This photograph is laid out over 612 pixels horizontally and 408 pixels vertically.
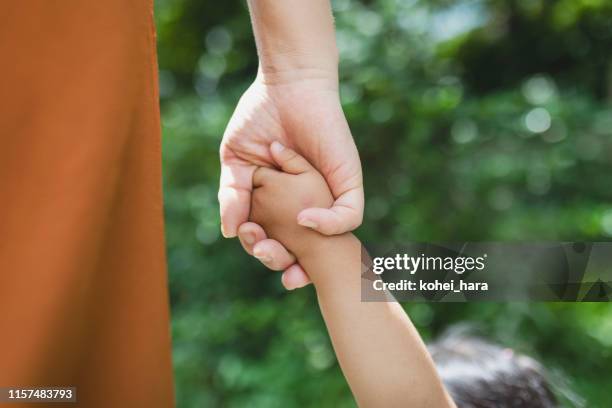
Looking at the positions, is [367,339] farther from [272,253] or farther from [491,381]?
[491,381]

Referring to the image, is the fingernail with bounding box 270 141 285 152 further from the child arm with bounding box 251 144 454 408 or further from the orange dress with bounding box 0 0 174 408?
the orange dress with bounding box 0 0 174 408

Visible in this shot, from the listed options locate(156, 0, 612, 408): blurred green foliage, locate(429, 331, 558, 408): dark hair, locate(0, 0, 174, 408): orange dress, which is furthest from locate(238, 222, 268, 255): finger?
locate(156, 0, 612, 408): blurred green foliage

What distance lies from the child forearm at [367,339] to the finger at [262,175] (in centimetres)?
11

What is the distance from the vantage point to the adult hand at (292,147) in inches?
36.9

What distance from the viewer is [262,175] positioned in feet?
3.23

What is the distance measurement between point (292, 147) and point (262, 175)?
51 millimetres

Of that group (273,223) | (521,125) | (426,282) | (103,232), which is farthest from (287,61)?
(521,125)

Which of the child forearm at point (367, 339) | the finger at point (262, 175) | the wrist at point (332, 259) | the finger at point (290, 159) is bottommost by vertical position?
the child forearm at point (367, 339)

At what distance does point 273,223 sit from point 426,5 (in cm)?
176

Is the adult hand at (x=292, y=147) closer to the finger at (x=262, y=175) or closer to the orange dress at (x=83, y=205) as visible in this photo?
the finger at (x=262, y=175)

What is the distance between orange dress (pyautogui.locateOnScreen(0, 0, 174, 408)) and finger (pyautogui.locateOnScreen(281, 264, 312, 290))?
0.61ft

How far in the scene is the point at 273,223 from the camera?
38.5 inches

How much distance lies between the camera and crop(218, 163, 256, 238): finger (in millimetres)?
977

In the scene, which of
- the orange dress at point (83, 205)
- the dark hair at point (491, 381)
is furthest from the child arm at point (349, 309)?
the dark hair at point (491, 381)
